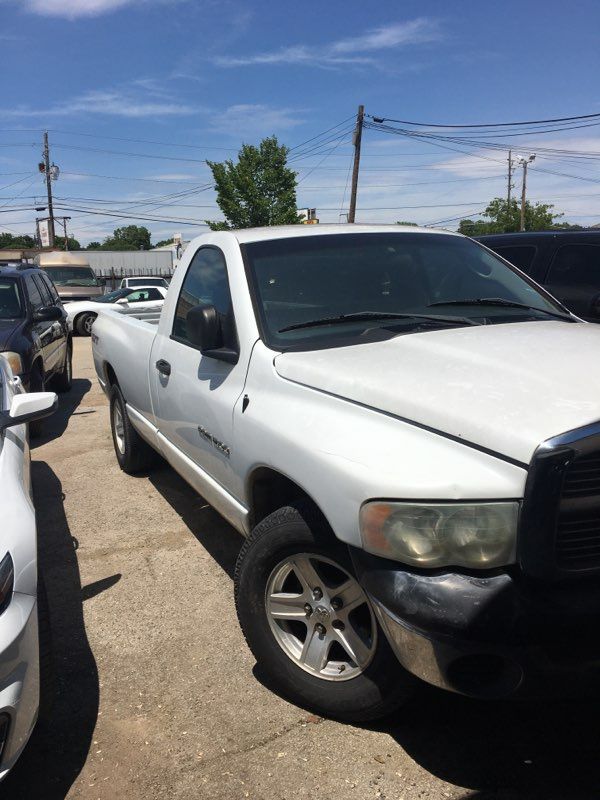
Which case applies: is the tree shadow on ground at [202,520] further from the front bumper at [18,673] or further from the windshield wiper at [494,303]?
the windshield wiper at [494,303]

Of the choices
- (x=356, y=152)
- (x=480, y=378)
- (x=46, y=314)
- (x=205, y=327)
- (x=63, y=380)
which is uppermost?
(x=356, y=152)

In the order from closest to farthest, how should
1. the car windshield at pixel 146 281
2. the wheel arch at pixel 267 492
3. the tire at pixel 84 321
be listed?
the wheel arch at pixel 267 492 < the tire at pixel 84 321 < the car windshield at pixel 146 281

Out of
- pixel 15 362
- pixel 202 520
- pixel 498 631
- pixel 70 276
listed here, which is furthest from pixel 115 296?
pixel 498 631

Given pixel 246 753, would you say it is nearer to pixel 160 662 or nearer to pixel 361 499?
pixel 160 662

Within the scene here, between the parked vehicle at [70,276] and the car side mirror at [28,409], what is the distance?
19.3m

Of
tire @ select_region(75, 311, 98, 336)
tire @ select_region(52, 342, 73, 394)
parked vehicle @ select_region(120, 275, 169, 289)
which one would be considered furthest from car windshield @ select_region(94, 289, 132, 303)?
tire @ select_region(52, 342, 73, 394)

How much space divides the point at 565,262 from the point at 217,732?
5442mm

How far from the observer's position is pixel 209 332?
10.4 ft

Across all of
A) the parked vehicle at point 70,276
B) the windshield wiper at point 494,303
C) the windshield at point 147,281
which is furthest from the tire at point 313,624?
the windshield at point 147,281

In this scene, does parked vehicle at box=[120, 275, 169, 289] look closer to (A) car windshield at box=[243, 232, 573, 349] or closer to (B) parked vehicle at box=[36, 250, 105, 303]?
(B) parked vehicle at box=[36, 250, 105, 303]

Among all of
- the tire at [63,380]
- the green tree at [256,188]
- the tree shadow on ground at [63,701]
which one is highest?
the green tree at [256,188]

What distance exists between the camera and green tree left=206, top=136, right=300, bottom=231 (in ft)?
119

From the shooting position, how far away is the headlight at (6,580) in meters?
2.17

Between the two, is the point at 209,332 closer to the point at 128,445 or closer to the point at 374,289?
the point at 374,289
